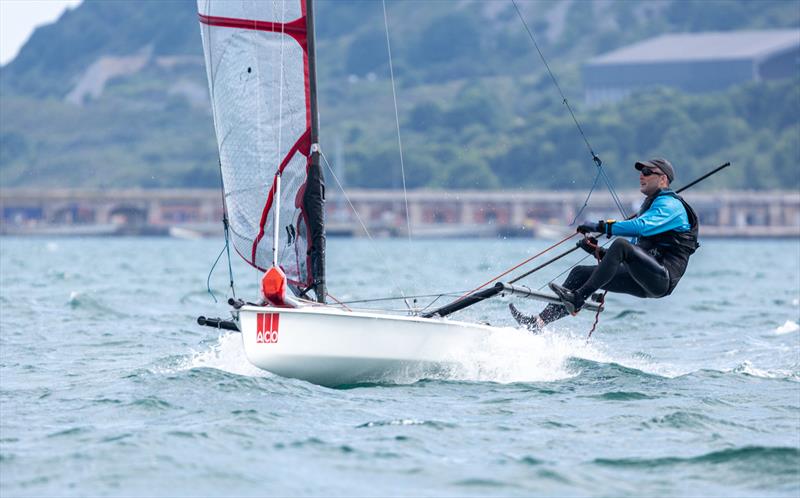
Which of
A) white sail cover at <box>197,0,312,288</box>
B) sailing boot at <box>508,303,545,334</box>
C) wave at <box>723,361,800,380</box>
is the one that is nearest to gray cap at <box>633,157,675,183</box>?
sailing boot at <box>508,303,545,334</box>

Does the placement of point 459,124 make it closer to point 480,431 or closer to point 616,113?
point 616,113

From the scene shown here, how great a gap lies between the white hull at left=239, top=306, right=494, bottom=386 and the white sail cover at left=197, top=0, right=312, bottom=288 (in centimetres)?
148

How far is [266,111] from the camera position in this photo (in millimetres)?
12703

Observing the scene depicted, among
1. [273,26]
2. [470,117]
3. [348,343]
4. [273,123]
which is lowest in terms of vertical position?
[348,343]

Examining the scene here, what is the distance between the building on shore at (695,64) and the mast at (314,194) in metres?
127

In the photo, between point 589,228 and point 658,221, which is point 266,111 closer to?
point 589,228

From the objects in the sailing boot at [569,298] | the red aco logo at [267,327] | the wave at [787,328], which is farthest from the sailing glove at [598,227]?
the wave at [787,328]

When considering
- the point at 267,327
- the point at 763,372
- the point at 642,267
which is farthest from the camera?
the point at 763,372

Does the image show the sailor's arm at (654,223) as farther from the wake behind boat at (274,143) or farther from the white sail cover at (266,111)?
the white sail cover at (266,111)

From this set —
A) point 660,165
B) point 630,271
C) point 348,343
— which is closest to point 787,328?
point 660,165

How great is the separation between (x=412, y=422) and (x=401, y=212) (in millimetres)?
101906

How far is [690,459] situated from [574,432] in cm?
99

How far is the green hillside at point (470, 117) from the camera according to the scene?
395 ft

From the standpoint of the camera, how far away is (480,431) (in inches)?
391
